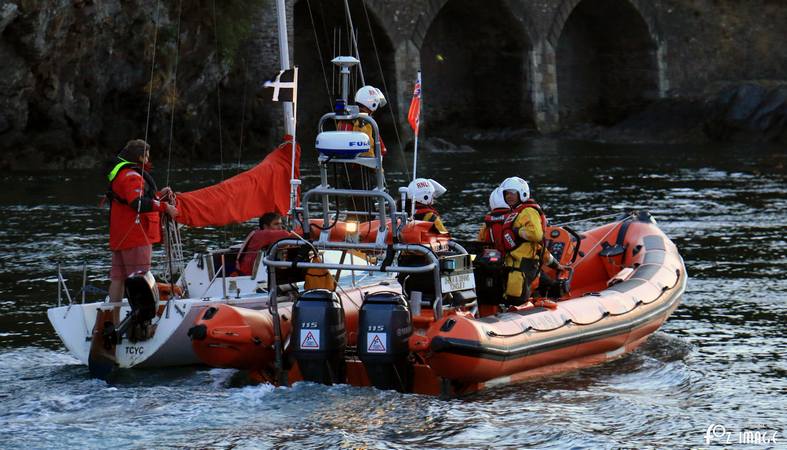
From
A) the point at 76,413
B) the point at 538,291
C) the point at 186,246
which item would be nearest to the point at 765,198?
the point at 186,246

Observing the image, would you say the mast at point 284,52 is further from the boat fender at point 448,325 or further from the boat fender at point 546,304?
the boat fender at point 448,325

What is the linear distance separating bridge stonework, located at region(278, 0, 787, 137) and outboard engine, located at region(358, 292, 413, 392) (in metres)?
24.2

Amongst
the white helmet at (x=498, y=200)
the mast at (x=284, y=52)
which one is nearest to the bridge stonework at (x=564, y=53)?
the mast at (x=284, y=52)

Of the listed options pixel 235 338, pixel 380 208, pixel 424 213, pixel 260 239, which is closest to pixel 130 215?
pixel 260 239

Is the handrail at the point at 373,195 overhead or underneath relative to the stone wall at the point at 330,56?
underneath

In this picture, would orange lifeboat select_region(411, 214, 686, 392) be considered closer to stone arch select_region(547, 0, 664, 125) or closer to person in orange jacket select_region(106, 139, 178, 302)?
person in orange jacket select_region(106, 139, 178, 302)

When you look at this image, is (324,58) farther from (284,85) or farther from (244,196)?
(284,85)

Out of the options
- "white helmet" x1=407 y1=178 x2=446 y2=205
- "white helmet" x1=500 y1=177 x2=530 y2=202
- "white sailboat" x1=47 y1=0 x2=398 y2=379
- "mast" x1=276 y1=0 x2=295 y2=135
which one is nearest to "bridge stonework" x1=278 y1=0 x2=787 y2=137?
"mast" x1=276 y1=0 x2=295 y2=135

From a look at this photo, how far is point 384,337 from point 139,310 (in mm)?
1884

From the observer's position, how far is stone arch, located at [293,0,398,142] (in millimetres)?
32594

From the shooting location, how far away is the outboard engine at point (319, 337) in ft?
29.6

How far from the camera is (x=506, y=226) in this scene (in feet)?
33.9

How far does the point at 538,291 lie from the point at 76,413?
12.9ft

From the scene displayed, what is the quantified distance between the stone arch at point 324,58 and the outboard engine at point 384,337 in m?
23.6
